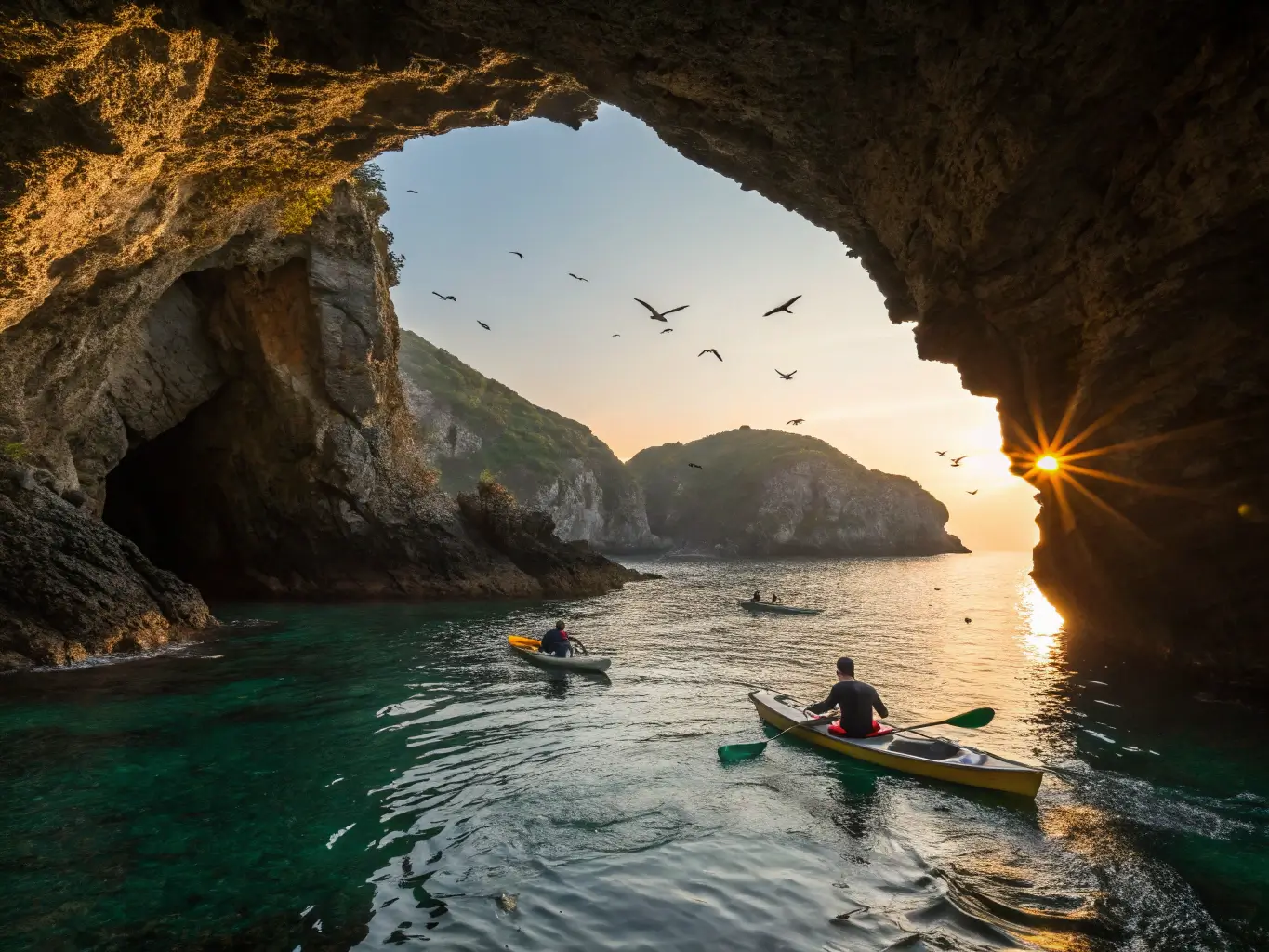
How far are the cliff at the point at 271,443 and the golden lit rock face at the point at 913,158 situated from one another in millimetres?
5982

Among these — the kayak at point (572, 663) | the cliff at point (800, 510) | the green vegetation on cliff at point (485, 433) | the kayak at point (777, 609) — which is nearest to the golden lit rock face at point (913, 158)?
the kayak at point (572, 663)

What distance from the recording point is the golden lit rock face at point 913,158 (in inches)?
401

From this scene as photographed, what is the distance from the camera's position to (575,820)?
8281 millimetres

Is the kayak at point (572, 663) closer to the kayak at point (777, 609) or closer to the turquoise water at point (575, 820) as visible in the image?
the turquoise water at point (575, 820)

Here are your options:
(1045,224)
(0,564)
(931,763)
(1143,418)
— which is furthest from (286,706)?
(1143,418)

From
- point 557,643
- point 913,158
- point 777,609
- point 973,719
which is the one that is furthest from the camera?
point 777,609

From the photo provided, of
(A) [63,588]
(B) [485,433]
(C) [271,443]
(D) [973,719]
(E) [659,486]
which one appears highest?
(B) [485,433]

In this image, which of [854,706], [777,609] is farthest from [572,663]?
[777,609]

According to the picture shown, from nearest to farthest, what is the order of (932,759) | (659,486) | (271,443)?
(932,759)
(271,443)
(659,486)

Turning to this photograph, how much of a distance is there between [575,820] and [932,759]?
5286 millimetres

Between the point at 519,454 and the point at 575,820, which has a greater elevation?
the point at 519,454

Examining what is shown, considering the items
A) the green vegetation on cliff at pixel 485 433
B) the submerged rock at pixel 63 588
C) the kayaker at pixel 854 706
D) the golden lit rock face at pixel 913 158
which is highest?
the green vegetation on cliff at pixel 485 433

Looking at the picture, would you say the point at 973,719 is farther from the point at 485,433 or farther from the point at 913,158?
the point at 485,433

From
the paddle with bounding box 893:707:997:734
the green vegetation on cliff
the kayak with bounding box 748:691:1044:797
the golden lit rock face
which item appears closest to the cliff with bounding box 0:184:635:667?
the golden lit rock face
